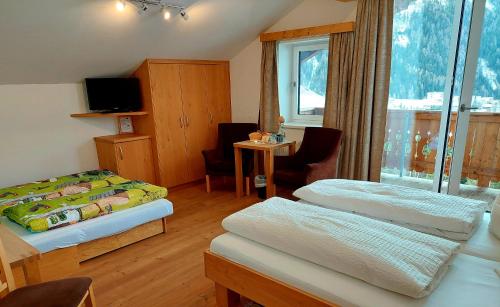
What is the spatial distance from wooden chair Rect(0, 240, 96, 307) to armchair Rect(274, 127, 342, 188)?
221 cm

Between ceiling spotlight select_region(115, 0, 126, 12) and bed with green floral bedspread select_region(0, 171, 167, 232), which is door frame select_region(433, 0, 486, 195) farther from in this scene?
ceiling spotlight select_region(115, 0, 126, 12)

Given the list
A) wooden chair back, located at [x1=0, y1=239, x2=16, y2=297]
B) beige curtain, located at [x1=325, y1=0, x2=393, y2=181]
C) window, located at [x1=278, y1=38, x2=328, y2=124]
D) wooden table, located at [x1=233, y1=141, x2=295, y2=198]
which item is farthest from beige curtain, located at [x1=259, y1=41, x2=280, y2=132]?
wooden chair back, located at [x1=0, y1=239, x2=16, y2=297]

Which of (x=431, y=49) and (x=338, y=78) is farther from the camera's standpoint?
(x=338, y=78)

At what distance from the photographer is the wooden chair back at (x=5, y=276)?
54.4 inches

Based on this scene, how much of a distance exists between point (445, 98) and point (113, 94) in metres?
3.80

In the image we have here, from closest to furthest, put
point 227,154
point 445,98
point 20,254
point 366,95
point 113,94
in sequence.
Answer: point 20,254
point 445,98
point 366,95
point 113,94
point 227,154

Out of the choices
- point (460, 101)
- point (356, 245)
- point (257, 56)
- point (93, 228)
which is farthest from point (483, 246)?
point (257, 56)

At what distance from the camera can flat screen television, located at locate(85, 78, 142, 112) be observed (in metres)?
3.67

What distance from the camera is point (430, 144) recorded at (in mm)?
3188

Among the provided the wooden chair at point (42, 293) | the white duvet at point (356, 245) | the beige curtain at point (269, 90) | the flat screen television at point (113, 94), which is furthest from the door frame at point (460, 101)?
the flat screen television at point (113, 94)

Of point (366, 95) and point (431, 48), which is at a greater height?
point (431, 48)

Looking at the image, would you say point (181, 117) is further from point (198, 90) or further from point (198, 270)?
point (198, 270)

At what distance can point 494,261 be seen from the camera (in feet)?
4.89

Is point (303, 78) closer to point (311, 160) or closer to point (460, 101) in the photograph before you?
point (311, 160)
